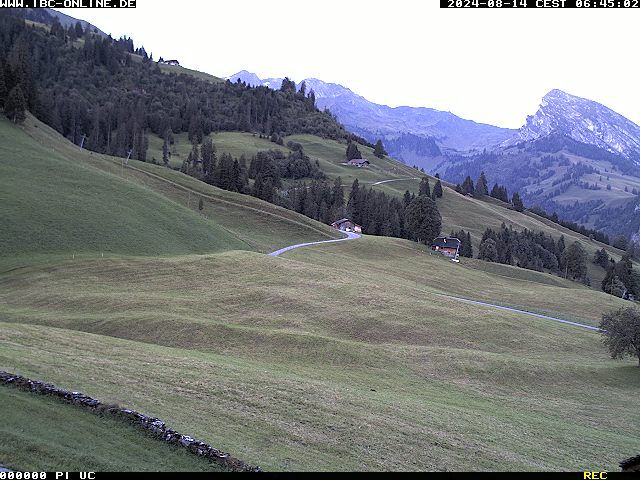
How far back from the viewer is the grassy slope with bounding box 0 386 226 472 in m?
16.6

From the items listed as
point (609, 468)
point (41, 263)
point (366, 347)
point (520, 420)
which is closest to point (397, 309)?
point (366, 347)

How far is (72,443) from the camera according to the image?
17953 millimetres

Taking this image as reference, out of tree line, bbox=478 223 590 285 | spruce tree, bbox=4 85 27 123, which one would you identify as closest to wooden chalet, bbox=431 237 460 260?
tree line, bbox=478 223 590 285

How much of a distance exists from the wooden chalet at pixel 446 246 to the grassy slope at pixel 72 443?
129 m

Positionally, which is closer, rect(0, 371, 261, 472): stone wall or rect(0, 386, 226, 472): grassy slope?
rect(0, 386, 226, 472): grassy slope

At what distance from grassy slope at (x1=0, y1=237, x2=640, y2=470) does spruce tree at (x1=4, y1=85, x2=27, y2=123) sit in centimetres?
5939

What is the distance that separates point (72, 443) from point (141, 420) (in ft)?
8.97

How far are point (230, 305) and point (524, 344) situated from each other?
31164 mm

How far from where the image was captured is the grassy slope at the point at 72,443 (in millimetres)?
16578

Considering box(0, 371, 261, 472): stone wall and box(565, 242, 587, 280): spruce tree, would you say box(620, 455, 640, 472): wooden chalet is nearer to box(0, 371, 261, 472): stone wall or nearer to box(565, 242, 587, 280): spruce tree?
box(0, 371, 261, 472): stone wall

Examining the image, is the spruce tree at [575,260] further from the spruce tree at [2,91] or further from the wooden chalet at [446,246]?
the spruce tree at [2,91]

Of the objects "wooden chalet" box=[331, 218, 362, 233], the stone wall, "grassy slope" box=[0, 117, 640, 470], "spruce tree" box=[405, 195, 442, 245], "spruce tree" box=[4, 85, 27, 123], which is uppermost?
"spruce tree" box=[4, 85, 27, 123]

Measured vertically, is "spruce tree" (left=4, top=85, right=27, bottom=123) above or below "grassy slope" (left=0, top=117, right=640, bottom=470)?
above

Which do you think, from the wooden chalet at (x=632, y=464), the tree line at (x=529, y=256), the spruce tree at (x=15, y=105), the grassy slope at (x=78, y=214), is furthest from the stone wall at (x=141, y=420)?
the tree line at (x=529, y=256)
